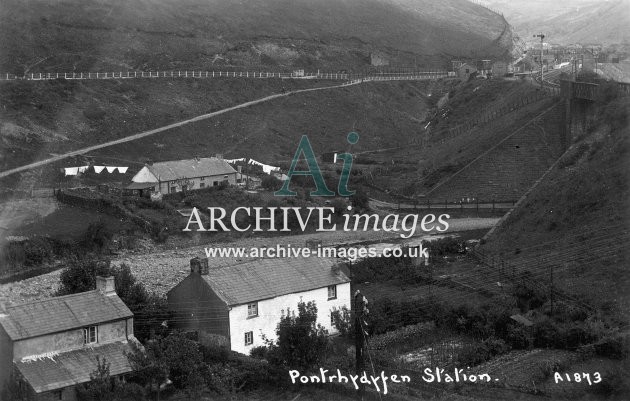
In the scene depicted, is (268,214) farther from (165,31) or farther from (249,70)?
(165,31)

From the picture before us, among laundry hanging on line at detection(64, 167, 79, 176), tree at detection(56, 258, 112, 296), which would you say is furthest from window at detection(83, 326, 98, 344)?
laundry hanging on line at detection(64, 167, 79, 176)

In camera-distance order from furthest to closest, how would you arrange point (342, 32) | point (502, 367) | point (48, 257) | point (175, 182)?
point (342, 32) < point (175, 182) < point (48, 257) < point (502, 367)

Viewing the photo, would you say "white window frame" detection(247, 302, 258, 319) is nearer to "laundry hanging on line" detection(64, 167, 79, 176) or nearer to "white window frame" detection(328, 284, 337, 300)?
"white window frame" detection(328, 284, 337, 300)

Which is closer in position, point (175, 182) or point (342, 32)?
point (175, 182)

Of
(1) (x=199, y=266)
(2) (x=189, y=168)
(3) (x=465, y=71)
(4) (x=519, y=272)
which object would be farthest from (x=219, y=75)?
(1) (x=199, y=266)

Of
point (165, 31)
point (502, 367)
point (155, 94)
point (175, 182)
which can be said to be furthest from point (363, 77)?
point (502, 367)

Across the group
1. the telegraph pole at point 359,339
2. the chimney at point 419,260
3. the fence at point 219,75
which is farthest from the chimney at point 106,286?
the fence at point 219,75

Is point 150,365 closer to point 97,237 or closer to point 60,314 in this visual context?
point 60,314

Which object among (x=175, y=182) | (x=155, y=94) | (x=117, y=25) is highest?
(x=117, y=25)
